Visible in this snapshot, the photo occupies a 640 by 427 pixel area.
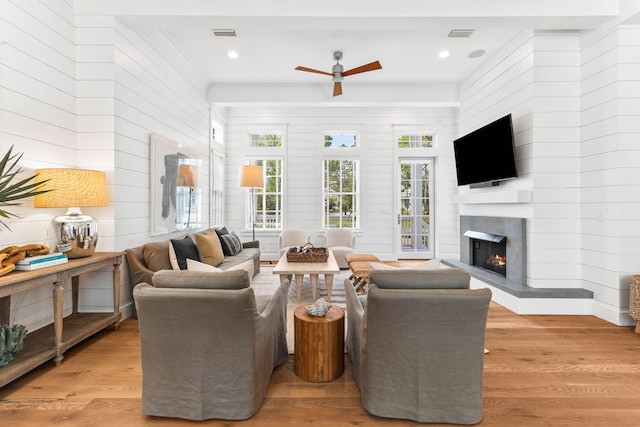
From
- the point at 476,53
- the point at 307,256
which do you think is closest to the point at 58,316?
the point at 307,256

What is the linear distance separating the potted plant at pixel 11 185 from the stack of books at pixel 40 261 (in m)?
0.32

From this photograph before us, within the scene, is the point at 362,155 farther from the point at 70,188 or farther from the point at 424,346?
the point at 424,346

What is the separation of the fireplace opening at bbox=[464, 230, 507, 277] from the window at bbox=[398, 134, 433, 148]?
2.48 m

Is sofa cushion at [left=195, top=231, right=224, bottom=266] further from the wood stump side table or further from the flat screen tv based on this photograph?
the flat screen tv

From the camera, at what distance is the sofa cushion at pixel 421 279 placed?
5.44 ft

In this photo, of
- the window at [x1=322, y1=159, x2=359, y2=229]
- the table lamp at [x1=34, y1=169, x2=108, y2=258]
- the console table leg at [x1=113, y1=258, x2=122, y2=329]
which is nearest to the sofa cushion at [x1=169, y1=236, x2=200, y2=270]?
the console table leg at [x1=113, y1=258, x2=122, y2=329]

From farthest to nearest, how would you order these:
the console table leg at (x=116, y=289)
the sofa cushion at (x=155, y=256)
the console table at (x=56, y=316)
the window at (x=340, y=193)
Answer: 1. the window at (x=340, y=193)
2. the sofa cushion at (x=155, y=256)
3. the console table leg at (x=116, y=289)
4. the console table at (x=56, y=316)

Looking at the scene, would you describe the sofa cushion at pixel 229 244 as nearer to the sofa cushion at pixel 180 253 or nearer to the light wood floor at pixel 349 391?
the sofa cushion at pixel 180 253

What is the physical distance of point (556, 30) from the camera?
136 inches

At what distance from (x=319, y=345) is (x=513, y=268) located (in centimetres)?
299

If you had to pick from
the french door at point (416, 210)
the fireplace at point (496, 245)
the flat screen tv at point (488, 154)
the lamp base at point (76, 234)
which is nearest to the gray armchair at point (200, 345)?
the lamp base at point (76, 234)

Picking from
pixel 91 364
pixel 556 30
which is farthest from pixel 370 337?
pixel 556 30

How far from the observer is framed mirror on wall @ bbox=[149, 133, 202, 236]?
3686mm

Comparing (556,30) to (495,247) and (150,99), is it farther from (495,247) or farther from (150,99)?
(150,99)
